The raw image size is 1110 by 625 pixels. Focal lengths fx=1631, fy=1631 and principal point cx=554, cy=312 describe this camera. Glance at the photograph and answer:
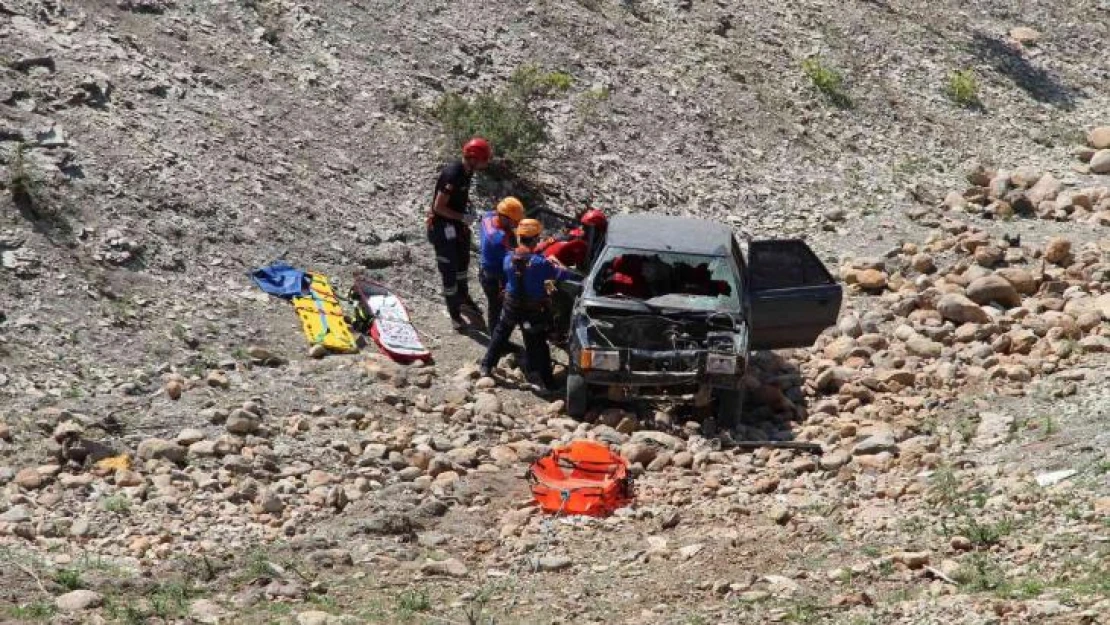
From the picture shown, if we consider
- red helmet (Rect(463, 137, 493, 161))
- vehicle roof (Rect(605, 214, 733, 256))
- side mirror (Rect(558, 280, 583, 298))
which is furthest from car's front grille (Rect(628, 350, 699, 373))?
Result: red helmet (Rect(463, 137, 493, 161))

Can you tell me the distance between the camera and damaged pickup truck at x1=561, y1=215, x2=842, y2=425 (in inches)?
495

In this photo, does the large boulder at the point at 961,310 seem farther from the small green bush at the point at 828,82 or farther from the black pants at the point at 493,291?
the small green bush at the point at 828,82

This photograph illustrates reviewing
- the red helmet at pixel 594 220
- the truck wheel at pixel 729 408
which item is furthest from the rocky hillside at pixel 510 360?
the red helmet at pixel 594 220

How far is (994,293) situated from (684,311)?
421cm

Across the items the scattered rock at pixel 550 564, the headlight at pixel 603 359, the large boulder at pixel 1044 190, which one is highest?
the headlight at pixel 603 359

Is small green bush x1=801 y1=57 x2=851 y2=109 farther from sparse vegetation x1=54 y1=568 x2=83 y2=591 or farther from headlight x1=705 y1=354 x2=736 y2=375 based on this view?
sparse vegetation x1=54 y1=568 x2=83 y2=591

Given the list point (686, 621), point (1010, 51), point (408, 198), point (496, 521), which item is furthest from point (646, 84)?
point (686, 621)

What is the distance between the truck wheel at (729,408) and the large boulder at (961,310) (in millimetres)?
3172

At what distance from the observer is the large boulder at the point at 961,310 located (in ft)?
49.3

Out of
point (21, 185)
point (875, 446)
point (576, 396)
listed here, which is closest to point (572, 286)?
point (576, 396)

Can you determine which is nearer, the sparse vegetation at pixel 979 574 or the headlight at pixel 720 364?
the sparse vegetation at pixel 979 574

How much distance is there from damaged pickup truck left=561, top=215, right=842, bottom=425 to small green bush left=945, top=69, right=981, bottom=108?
31.1ft

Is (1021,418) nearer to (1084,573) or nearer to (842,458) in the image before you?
(842,458)

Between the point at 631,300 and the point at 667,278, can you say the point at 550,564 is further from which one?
the point at 667,278
